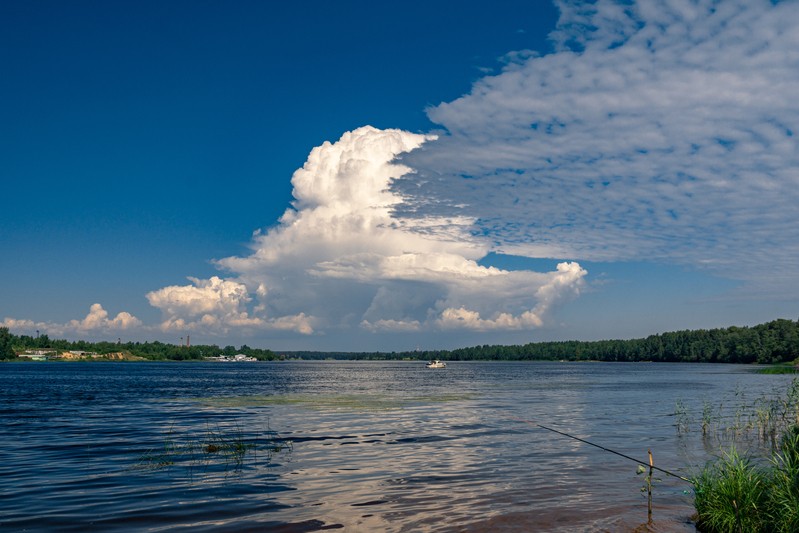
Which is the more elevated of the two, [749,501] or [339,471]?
[749,501]

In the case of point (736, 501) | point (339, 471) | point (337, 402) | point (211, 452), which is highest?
point (736, 501)

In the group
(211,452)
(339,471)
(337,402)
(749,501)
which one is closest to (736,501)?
(749,501)

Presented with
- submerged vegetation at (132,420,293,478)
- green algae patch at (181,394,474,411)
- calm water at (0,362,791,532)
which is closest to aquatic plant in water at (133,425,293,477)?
submerged vegetation at (132,420,293,478)

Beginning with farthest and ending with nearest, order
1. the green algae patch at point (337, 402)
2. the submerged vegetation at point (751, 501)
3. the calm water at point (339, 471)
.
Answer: the green algae patch at point (337, 402)
the calm water at point (339, 471)
the submerged vegetation at point (751, 501)

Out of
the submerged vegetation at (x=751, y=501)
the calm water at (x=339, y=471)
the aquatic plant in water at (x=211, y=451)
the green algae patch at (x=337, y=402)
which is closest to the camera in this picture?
the submerged vegetation at (x=751, y=501)

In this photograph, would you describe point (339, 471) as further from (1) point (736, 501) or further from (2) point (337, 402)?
(2) point (337, 402)

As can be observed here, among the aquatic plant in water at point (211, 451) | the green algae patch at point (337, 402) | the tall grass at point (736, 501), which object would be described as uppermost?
the tall grass at point (736, 501)

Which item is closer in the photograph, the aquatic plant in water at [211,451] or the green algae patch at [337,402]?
the aquatic plant in water at [211,451]

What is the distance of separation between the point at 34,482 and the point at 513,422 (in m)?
30.2

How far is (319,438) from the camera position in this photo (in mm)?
35688

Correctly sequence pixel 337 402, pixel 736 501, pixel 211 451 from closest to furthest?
1. pixel 736 501
2. pixel 211 451
3. pixel 337 402

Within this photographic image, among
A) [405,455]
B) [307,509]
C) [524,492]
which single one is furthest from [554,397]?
[307,509]

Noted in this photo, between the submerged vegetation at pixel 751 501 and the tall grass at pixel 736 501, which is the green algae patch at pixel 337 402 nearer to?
the tall grass at pixel 736 501

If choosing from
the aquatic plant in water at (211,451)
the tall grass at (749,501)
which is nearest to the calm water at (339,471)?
the aquatic plant in water at (211,451)
